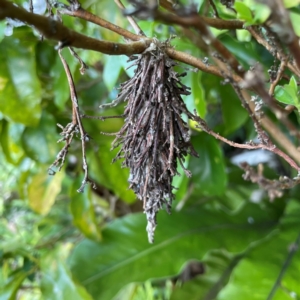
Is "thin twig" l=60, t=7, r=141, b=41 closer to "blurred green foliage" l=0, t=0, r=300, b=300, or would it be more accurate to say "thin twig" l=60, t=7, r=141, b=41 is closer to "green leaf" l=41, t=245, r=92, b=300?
"blurred green foliage" l=0, t=0, r=300, b=300

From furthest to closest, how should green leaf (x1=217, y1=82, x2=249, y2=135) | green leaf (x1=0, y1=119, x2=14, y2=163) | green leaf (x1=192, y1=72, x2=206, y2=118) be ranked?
green leaf (x1=0, y1=119, x2=14, y2=163), green leaf (x1=217, y1=82, x2=249, y2=135), green leaf (x1=192, y1=72, x2=206, y2=118)

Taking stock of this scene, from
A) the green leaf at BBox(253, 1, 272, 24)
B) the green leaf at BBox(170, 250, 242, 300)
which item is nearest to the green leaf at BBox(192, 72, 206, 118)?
the green leaf at BBox(253, 1, 272, 24)

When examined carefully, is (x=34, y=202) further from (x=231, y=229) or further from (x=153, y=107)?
(x=153, y=107)

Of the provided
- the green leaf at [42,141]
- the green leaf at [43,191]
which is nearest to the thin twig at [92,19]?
the green leaf at [42,141]

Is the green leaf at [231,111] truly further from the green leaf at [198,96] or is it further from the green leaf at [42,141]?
the green leaf at [42,141]

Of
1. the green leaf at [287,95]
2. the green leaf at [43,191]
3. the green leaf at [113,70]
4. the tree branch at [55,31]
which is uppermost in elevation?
the green leaf at [113,70]

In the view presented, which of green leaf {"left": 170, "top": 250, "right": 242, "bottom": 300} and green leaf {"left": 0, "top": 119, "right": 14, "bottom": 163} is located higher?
green leaf {"left": 0, "top": 119, "right": 14, "bottom": 163}

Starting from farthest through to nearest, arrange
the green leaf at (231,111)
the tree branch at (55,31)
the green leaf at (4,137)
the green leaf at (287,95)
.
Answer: the green leaf at (4,137) → the green leaf at (231,111) → the green leaf at (287,95) → the tree branch at (55,31)
